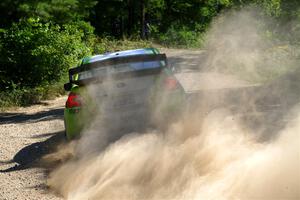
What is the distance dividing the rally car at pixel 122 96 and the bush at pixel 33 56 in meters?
9.84

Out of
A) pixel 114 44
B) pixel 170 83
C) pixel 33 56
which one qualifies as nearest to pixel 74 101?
pixel 170 83

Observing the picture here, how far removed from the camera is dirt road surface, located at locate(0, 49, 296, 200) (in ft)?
21.3

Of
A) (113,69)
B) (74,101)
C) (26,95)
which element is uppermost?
(113,69)

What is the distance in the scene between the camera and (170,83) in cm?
742

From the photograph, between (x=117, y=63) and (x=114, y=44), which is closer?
(x=117, y=63)

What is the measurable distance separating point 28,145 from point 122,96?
3138 millimetres

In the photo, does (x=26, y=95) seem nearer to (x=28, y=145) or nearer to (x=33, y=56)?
(x=33, y=56)

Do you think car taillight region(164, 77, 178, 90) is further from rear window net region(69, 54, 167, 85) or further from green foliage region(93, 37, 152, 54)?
green foliage region(93, 37, 152, 54)

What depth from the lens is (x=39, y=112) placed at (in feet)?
45.3

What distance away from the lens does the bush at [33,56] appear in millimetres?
17141

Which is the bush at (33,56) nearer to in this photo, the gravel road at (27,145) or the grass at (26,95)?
the grass at (26,95)

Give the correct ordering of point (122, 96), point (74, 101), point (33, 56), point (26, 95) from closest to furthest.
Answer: point (122, 96), point (74, 101), point (26, 95), point (33, 56)

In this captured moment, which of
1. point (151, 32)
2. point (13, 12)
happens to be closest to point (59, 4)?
point (13, 12)

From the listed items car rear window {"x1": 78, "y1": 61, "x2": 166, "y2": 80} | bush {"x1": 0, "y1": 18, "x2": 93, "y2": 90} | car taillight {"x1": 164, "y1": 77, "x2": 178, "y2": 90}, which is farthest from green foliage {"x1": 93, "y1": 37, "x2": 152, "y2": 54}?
car taillight {"x1": 164, "y1": 77, "x2": 178, "y2": 90}
